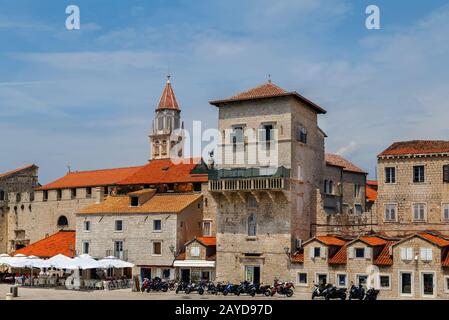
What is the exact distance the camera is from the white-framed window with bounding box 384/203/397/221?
2319 inches

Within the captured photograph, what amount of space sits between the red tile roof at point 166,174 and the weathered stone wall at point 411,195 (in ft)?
52.9

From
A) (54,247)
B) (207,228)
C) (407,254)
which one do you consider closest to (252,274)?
(207,228)

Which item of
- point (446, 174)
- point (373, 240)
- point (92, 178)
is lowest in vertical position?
point (373, 240)

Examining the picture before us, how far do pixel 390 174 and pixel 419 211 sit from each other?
3.73 meters

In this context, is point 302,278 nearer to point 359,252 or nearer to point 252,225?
point 359,252

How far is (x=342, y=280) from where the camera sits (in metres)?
54.4

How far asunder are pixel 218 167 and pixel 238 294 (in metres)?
12.9

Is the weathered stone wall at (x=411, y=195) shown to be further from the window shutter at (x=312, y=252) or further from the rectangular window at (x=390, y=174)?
the window shutter at (x=312, y=252)

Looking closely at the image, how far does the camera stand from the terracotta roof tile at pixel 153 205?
64.7 m

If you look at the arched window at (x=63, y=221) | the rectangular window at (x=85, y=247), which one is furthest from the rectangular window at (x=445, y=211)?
the arched window at (x=63, y=221)

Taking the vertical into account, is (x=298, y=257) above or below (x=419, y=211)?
below

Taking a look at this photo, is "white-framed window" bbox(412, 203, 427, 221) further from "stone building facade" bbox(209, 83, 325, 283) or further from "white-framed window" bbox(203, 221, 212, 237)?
"white-framed window" bbox(203, 221, 212, 237)

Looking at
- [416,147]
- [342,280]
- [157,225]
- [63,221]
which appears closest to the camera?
[342,280]

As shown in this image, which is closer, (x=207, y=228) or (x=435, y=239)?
(x=435, y=239)
